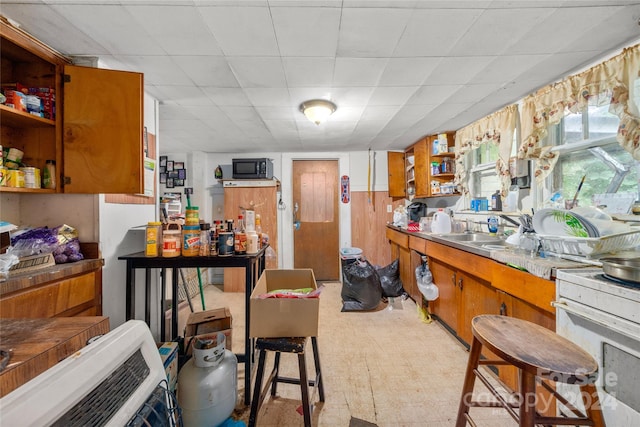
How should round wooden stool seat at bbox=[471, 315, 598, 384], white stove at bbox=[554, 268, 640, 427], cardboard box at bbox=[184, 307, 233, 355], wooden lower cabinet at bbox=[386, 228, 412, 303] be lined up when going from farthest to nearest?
wooden lower cabinet at bbox=[386, 228, 412, 303]
cardboard box at bbox=[184, 307, 233, 355]
white stove at bbox=[554, 268, 640, 427]
round wooden stool seat at bbox=[471, 315, 598, 384]

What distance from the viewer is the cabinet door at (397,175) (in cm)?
411

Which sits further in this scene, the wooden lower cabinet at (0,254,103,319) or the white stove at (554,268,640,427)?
the wooden lower cabinet at (0,254,103,319)

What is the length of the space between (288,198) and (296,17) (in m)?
3.05

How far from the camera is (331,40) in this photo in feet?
4.72

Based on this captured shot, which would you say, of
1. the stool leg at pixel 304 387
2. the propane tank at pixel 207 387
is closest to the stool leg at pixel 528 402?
the stool leg at pixel 304 387

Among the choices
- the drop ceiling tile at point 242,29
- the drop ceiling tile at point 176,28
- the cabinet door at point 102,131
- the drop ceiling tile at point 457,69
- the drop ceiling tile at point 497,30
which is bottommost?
the cabinet door at point 102,131

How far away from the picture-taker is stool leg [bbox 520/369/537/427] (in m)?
0.83

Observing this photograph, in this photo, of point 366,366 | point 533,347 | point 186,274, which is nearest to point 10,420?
point 533,347

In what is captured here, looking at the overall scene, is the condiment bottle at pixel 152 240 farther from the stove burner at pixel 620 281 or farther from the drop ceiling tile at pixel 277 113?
the stove burner at pixel 620 281

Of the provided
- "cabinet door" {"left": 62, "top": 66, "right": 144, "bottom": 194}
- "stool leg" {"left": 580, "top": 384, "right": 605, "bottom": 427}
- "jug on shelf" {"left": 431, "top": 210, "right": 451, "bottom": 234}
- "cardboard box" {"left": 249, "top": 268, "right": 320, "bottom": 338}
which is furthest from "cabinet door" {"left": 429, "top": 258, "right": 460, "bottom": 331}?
"cabinet door" {"left": 62, "top": 66, "right": 144, "bottom": 194}

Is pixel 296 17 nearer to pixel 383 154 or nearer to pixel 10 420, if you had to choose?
pixel 10 420

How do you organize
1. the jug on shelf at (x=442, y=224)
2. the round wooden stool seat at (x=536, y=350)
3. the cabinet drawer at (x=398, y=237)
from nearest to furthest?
1. the round wooden stool seat at (x=536, y=350)
2. the jug on shelf at (x=442, y=224)
3. the cabinet drawer at (x=398, y=237)

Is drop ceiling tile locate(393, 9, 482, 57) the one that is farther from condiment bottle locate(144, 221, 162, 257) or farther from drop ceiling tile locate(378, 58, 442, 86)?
condiment bottle locate(144, 221, 162, 257)

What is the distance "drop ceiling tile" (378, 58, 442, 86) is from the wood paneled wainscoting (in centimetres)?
239
